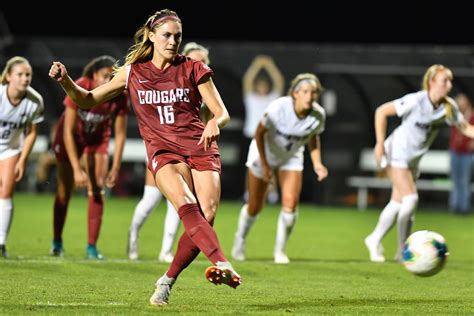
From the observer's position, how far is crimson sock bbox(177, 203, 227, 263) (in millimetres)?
7719

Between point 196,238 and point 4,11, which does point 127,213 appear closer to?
point 196,238

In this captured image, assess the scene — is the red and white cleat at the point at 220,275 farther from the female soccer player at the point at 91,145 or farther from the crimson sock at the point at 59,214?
the crimson sock at the point at 59,214

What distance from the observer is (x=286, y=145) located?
1248 centimetres

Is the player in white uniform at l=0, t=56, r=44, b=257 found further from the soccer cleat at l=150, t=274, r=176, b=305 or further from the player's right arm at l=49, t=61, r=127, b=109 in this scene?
the soccer cleat at l=150, t=274, r=176, b=305

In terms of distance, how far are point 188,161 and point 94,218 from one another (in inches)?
154

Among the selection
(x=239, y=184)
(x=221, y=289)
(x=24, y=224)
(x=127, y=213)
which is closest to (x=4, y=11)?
(x=239, y=184)

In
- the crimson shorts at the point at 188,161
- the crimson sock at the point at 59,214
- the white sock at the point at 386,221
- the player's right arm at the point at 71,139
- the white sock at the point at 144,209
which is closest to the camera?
the crimson shorts at the point at 188,161

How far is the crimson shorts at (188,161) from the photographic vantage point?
819 centimetres

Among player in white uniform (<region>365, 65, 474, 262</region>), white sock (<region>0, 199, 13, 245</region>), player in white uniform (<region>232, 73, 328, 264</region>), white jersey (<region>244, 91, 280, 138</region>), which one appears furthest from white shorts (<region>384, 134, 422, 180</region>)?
white jersey (<region>244, 91, 280, 138</region>)

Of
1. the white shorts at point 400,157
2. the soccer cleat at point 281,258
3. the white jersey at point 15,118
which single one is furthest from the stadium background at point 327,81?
the white jersey at point 15,118

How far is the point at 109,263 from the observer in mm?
11398

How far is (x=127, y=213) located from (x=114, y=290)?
1108 centimetres

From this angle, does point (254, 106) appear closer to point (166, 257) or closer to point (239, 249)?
point (239, 249)

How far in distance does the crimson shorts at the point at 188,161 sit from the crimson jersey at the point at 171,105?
3 cm
